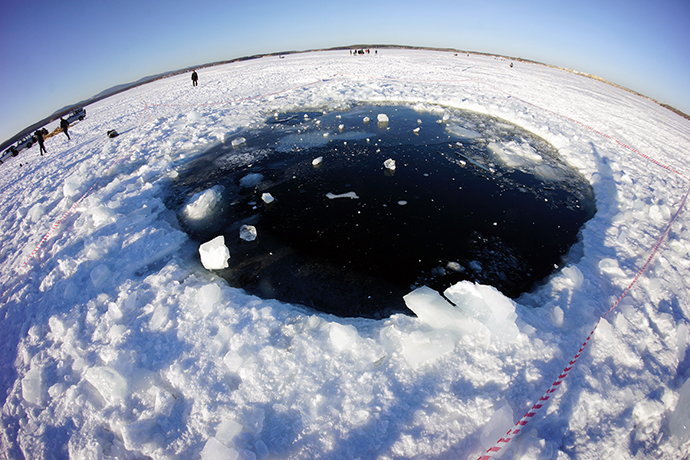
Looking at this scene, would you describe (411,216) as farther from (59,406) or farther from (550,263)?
(59,406)

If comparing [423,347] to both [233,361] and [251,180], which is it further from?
[251,180]

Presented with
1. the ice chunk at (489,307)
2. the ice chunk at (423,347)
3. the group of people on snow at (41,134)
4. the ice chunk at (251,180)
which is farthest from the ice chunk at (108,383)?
the group of people on snow at (41,134)

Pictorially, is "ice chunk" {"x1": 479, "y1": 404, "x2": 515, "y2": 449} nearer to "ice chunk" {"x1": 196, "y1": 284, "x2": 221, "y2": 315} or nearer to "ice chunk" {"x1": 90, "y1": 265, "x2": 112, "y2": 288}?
"ice chunk" {"x1": 196, "y1": 284, "x2": 221, "y2": 315}

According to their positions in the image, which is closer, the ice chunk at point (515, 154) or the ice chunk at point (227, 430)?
the ice chunk at point (227, 430)

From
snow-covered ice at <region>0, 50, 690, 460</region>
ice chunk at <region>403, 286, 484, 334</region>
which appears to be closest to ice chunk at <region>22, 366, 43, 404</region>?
snow-covered ice at <region>0, 50, 690, 460</region>

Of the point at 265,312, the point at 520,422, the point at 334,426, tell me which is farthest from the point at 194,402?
the point at 520,422

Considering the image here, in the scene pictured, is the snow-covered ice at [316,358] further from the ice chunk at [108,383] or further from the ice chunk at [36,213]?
the ice chunk at [36,213]
